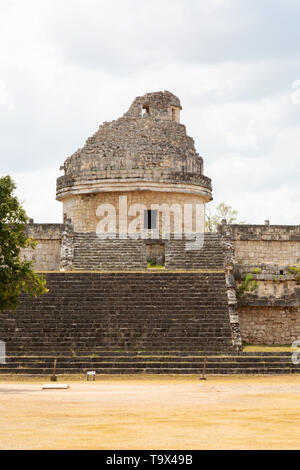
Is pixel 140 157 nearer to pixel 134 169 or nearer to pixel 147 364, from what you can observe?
pixel 134 169

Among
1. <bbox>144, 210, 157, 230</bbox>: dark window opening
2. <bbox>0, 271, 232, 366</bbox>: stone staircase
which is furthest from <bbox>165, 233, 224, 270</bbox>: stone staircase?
<bbox>144, 210, 157, 230</bbox>: dark window opening

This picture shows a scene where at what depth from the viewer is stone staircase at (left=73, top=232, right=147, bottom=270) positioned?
21.7 meters

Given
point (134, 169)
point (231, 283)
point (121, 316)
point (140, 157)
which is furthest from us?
point (140, 157)

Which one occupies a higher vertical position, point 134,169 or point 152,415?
point 134,169

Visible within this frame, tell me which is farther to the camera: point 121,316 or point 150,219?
point 150,219

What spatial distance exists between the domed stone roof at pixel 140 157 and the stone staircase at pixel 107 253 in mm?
3088

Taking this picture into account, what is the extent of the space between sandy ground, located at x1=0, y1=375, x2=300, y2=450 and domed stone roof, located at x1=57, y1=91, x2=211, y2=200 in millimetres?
11710

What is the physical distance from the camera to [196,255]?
21984 millimetres

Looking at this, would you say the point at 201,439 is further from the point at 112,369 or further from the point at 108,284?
the point at 108,284

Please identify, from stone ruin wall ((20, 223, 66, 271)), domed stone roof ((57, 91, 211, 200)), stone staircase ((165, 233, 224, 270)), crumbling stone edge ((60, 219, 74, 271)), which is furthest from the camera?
domed stone roof ((57, 91, 211, 200))

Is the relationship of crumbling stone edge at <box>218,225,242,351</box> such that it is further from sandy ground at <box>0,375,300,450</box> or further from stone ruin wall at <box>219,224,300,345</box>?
sandy ground at <box>0,375,300,450</box>

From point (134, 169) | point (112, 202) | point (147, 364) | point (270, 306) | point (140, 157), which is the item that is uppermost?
point (140, 157)

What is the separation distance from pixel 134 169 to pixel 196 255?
493 cm

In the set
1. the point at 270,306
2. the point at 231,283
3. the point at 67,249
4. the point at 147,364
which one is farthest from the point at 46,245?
the point at 147,364
